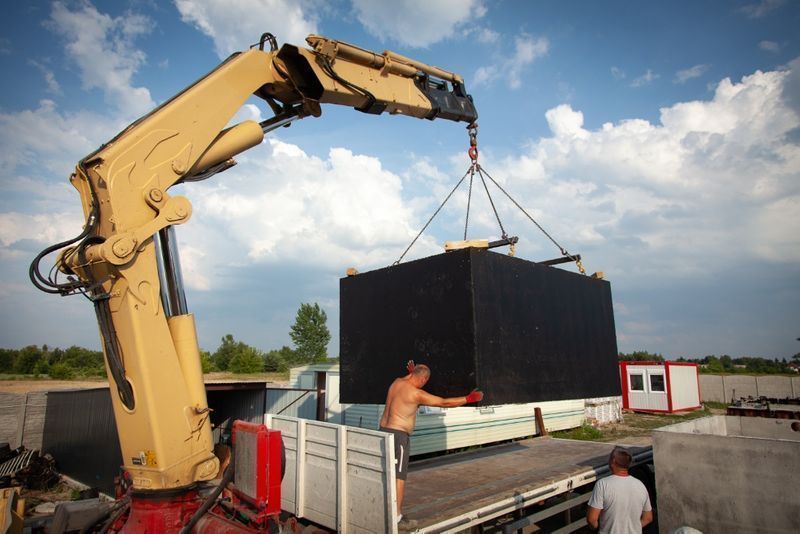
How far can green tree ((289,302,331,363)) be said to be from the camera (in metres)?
53.0

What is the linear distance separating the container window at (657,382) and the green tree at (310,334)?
121 ft

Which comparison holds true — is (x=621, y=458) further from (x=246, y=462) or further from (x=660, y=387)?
(x=660, y=387)

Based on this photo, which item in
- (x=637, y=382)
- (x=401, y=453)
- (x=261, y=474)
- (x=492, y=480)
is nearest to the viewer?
(x=261, y=474)

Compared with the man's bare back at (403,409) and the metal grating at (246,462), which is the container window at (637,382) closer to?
Answer: the man's bare back at (403,409)

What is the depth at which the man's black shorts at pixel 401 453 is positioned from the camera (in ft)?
13.6

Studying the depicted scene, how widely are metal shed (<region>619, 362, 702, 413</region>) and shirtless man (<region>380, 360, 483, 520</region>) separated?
18.6 meters

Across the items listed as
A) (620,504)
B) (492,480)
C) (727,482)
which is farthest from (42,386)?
(727,482)

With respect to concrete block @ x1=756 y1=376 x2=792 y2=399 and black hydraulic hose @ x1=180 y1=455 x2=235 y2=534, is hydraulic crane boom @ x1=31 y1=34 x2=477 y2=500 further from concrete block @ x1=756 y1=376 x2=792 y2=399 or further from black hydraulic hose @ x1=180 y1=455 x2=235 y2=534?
concrete block @ x1=756 y1=376 x2=792 y2=399

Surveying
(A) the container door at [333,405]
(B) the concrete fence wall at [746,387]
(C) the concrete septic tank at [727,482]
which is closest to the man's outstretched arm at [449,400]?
(C) the concrete septic tank at [727,482]

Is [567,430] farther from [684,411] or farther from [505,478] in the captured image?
[505,478]

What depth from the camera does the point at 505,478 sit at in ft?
18.7

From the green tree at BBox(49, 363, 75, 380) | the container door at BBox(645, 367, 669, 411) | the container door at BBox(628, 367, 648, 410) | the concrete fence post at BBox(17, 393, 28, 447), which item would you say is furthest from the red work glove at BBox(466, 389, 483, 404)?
the green tree at BBox(49, 363, 75, 380)

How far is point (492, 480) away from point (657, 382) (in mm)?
17985

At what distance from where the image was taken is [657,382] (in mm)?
20672
